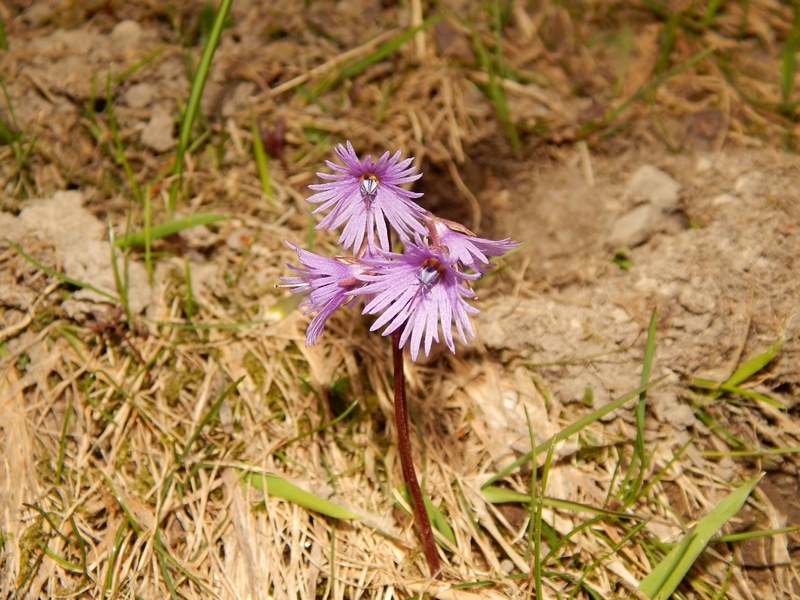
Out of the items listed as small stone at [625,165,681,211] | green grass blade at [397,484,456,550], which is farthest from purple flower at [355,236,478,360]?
small stone at [625,165,681,211]

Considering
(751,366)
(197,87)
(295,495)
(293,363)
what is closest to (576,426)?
(751,366)

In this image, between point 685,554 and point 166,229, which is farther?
point 166,229

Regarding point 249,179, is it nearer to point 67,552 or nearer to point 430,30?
point 430,30

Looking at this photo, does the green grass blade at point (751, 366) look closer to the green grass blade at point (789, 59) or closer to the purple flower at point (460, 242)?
the purple flower at point (460, 242)

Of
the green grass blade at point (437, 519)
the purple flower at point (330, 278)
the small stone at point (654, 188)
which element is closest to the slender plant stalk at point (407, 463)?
the green grass blade at point (437, 519)

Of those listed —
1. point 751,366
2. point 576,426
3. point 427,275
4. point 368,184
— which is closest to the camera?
point 427,275

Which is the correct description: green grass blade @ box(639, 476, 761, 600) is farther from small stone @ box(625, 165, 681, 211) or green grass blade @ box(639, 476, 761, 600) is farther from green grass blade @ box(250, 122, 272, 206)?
green grass blade @ box(250, 122, 272, 206)

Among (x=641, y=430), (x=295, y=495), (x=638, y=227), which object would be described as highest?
(x=638, y=227)

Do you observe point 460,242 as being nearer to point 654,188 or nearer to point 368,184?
point 368,184
